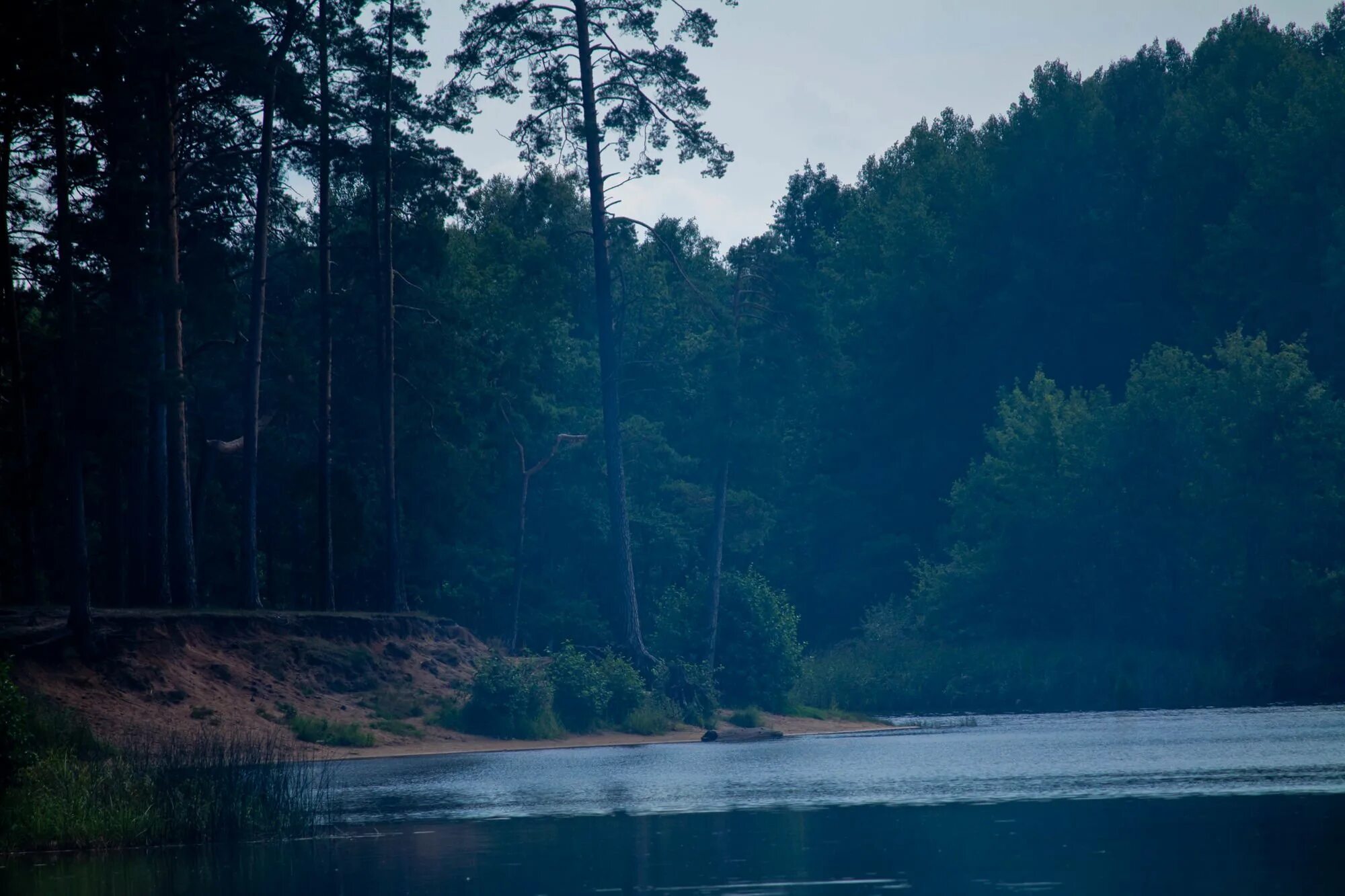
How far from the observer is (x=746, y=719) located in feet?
154

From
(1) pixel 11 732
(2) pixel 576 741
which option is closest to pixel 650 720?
(2) pixel 576 741

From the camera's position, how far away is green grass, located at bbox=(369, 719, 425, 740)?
130ft

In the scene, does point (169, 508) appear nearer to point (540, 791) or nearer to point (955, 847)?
point (540, 791)

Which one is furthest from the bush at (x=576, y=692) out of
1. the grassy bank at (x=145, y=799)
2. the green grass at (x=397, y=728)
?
the grassy bank at (x=145, y=799)

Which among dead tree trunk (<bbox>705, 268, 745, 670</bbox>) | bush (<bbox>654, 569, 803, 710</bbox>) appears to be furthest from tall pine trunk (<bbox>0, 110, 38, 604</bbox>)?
dead tree trunk (<bbox>705, 268, 745, 670</bbox>)

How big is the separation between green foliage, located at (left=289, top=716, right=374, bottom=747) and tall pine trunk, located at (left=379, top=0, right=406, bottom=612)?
1098cm

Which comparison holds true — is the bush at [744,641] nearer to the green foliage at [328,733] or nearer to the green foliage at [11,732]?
the green foliage at [328,733]

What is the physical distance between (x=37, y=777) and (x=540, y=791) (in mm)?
8067

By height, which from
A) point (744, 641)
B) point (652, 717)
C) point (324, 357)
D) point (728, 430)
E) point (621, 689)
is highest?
point (324, 357)

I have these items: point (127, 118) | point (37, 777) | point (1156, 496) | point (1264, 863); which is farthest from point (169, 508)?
point (1156, 496)

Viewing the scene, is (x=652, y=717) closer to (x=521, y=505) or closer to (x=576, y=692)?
(x=576, y=692)

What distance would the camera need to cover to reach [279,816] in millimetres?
21109

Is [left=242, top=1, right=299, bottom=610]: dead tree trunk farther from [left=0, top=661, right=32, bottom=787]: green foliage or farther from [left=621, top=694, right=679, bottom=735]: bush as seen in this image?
[left=0, top=661, right=32, bottom=787]: green foliage

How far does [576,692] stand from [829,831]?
25.3 meters
